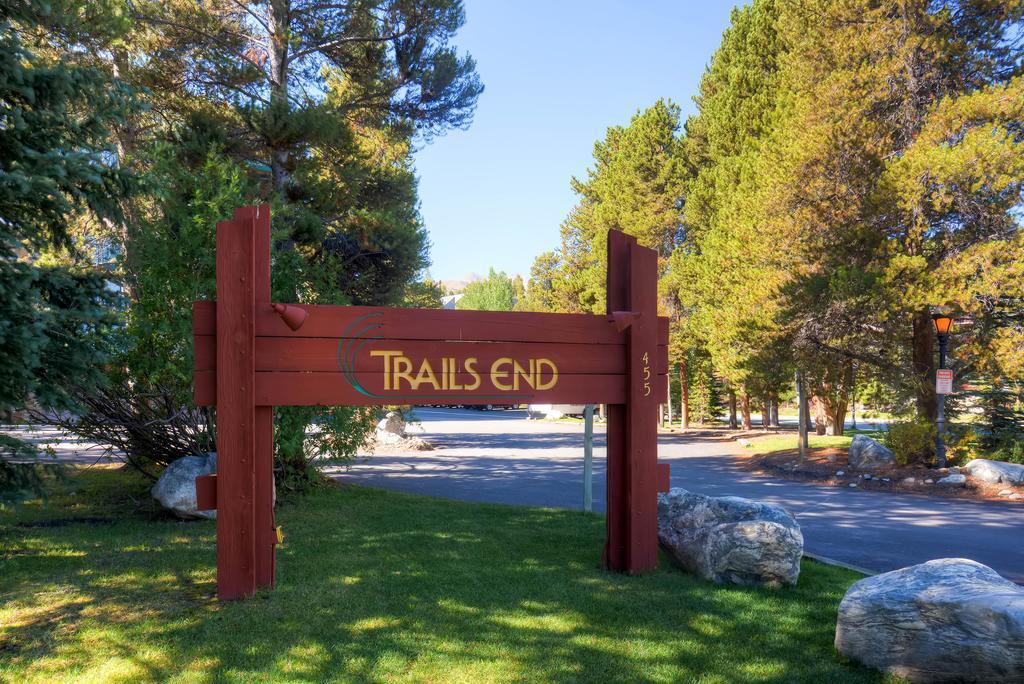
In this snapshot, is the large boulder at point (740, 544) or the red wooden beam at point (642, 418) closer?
the large boulder at point (740, 544)

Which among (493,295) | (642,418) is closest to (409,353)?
(642,418)

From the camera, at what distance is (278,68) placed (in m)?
12.3

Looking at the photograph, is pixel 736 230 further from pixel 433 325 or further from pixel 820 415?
pixel 433 325

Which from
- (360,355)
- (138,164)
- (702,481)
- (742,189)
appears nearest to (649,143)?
(742,189)

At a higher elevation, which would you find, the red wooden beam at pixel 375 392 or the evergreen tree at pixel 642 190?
the evergreen tree at pixel 642 190

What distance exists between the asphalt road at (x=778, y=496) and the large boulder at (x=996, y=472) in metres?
1.02

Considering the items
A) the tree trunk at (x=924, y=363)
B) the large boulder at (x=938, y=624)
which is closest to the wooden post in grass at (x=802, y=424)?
the tree trunk at (x=924, y=363)

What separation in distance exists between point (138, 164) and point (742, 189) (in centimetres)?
1510

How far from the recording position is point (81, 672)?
3.87 meters

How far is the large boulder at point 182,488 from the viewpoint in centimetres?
807

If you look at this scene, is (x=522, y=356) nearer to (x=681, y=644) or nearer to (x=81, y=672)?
(x=681, y=644)

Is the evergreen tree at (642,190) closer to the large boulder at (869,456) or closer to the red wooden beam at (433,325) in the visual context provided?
the large boulder at (869,456)

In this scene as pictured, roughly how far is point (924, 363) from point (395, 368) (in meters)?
14.0

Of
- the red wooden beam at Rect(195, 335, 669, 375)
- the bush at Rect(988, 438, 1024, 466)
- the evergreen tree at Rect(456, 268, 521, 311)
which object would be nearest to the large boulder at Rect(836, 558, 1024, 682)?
Result: the red wooden beam at Rect(195, 335, 669, 375)
